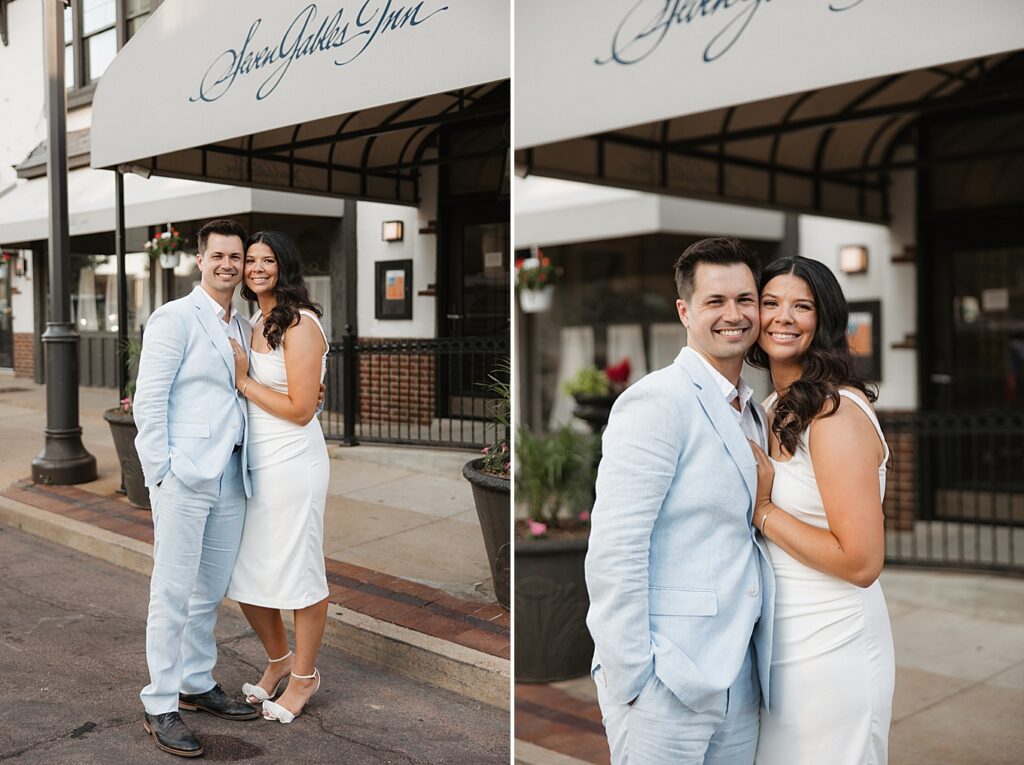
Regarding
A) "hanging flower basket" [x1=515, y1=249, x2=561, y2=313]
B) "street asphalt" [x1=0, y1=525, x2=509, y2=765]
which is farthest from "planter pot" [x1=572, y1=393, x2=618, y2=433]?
"street asphalt" [x1=0, y1=525, x2=509, y2=765]

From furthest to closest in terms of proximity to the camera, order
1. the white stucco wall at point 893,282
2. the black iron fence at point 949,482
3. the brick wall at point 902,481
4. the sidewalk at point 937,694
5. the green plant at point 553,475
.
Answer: the white stucco wall at point 893,282 < the brick wall at point 902,481 < the black iron fence at point 949,482 < the green plant at point 553,475 < the sidewalk at point 937,694

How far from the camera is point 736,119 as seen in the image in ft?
16.3

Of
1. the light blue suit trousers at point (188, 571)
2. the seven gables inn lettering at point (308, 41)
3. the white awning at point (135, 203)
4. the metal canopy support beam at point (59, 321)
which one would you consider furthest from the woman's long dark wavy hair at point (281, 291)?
the metal canopy support beam at point (59, 321)

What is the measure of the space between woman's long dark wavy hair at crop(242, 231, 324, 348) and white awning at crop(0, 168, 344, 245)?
0.12 meters

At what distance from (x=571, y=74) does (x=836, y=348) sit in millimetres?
1587

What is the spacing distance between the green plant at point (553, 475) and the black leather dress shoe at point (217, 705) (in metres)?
1.45

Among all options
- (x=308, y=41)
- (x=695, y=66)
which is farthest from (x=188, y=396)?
(x=695, y=66)

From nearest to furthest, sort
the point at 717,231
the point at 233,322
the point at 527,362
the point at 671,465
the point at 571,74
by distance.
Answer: the point at 671,465, the point at 233,322, the point at 571,74, the point at 717,231, the point at 527,362

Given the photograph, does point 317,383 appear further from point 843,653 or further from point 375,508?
point 843,653

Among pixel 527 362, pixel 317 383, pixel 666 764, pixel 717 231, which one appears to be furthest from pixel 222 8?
pixel 527 362

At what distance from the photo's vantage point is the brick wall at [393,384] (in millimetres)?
2408

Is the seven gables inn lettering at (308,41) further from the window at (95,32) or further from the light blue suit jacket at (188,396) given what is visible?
the light blue suit jacket at (188,396)

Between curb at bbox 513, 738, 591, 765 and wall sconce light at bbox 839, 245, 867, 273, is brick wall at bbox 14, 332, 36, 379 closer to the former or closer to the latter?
curb at bbox 513, 738, 591, 765

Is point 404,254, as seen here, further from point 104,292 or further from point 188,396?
point 104,292
